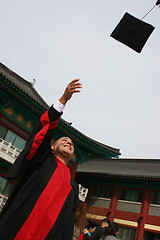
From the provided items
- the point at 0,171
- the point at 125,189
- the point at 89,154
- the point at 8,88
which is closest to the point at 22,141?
the point at 0,171

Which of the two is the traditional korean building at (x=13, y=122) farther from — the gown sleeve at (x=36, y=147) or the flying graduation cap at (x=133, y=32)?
the gown sleeve at (x=36, y=147)

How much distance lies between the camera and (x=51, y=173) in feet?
9.59

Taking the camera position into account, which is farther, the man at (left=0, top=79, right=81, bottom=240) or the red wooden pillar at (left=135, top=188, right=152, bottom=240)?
the red wooden pillar at (left=135, top=188, right=152, bottom=240)

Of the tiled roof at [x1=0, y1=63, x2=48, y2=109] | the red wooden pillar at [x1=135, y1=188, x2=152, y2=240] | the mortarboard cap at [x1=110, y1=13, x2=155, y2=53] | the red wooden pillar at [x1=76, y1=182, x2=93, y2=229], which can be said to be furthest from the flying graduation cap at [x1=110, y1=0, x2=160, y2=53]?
the red wooden pillar at [x1=76, y1=182, x2=93, y2=229]

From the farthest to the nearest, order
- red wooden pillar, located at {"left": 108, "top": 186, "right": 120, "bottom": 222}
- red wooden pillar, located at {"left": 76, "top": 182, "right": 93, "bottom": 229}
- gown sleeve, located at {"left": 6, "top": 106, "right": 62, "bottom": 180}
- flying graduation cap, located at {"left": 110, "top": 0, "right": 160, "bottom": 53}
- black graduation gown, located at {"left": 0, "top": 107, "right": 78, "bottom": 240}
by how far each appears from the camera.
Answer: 1. red wooden pillar, located at {"left": 76, "top": 182, "right": 93, "bottom": 229}
2. red wooden pillar, located at {"left": 108, "top": 186, "right": 120, "bottom": 222}
3. flying graduation cap, located at {"left": 110, "top": 0, "right": 160, "bottom": 53}
4. gown sleeve, located at {"left": 6, "top": 106, "right": 62, "bottom": 180}
5. black graduation gown, located at {"left": 0, "top": 107, "right": 78, "bottom": 240}

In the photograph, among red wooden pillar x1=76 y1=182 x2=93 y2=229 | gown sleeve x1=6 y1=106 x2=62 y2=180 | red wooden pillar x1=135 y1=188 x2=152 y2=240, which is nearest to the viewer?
gown sleeve x1=6 y1=106 x2=62 y2=180

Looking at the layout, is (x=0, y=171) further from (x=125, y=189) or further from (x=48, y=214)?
(x=48, y=214)

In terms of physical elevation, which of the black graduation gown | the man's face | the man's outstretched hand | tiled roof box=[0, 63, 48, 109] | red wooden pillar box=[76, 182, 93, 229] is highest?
tiled roof box=[0, 63, 48, 109]

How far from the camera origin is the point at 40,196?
277cm

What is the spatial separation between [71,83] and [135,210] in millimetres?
17685

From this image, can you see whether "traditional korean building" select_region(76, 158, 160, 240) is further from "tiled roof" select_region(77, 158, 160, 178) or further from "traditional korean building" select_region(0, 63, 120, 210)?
"traditional korean building" select_region(0, 63, 120, 210)

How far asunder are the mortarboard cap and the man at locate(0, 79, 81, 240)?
450cm

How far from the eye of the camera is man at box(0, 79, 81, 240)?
2621mm

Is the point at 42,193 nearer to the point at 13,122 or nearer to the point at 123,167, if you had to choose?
the point at 13,122
